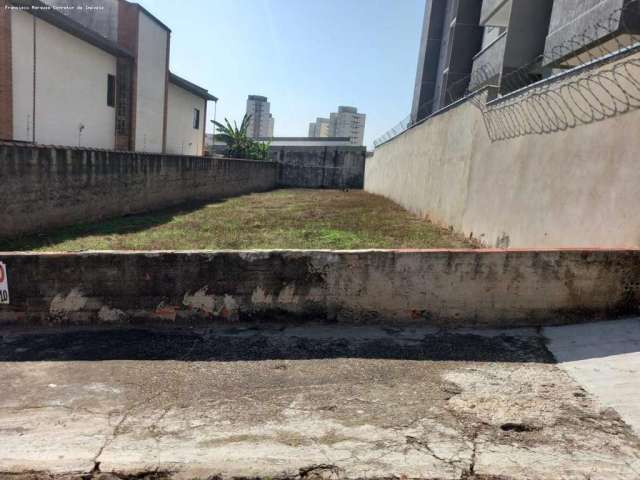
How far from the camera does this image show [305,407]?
10.1ft

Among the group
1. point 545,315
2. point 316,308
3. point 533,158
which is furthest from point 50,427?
point 533,158

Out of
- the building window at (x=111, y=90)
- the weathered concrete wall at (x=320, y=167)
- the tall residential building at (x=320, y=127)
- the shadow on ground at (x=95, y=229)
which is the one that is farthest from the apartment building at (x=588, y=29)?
the tall residential building at (x=320, y=127)

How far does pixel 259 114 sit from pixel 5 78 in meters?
80.2

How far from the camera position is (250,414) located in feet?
9.84

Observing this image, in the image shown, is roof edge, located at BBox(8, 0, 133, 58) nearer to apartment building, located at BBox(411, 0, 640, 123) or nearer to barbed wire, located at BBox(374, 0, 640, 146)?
barbed wire, located at BBox(374, 0, 640, 146)

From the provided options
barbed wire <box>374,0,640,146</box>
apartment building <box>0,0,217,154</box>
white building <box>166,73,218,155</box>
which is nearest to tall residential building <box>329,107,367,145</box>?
white building <box>166,73,218,155</box>

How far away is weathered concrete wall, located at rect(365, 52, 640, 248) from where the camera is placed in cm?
459

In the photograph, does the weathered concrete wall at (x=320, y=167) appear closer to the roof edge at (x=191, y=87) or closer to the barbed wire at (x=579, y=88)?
the roof edge at (x=191, y=87)

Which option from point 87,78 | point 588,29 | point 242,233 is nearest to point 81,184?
point 242,233

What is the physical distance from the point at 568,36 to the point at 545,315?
6880mm

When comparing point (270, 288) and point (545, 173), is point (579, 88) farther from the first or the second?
point (270, 288)

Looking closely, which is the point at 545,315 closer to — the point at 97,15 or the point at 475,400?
the point at 475,400

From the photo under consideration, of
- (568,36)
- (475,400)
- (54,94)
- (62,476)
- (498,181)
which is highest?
(568,36)

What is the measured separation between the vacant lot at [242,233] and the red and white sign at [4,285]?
340 centimetres
